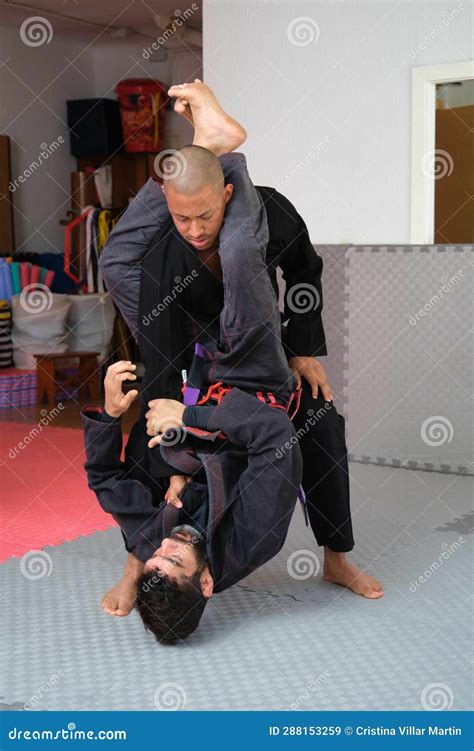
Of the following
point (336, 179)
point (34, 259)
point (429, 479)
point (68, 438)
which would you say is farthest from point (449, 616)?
point (34, 259)

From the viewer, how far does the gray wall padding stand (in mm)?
4148

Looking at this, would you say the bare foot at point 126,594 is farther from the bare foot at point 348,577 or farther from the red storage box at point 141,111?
the red storage box at point 141,111

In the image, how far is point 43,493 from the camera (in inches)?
153

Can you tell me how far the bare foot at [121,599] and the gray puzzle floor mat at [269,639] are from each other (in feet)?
0.10

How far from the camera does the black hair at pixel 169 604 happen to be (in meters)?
2.18

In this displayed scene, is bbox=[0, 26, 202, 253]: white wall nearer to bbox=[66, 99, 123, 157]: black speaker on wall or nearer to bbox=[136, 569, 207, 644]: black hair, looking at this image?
bbox=[66, 99, 123, 157]: black speaker on wall

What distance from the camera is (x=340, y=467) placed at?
104 inches

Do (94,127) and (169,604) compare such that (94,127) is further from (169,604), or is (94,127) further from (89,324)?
(169,604)

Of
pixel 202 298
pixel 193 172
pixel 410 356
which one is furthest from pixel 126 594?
pixel 410 356

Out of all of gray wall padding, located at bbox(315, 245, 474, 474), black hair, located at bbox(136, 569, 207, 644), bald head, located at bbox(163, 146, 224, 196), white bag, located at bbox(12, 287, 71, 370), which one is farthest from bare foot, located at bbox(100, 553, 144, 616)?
white bag, located at bbox(12, 287, 71, 370)

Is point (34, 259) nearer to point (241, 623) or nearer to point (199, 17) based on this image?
point (199, 17)

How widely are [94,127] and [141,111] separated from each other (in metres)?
0.47

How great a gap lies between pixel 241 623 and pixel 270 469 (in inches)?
18.3

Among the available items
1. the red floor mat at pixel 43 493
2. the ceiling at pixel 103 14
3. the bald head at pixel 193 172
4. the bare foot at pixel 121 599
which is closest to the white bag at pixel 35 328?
the red floor mat at pixel 43 493
